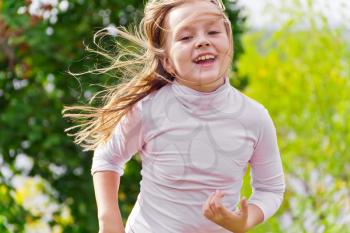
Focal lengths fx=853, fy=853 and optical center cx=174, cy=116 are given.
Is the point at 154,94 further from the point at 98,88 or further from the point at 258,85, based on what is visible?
the point at 258,85

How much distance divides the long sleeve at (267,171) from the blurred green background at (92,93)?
55 centimetres

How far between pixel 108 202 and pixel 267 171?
448 mm

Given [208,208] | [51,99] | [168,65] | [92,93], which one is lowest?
[51,99]

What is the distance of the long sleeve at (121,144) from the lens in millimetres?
2320

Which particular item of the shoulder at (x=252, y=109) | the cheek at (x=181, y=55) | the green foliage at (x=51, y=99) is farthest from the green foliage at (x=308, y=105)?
the cheek at (x=181, y=55)

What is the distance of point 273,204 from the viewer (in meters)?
2.37

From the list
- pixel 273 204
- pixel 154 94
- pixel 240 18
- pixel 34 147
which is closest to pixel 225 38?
pixel 154 94

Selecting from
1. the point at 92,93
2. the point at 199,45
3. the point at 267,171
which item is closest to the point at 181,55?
the point at 199,45

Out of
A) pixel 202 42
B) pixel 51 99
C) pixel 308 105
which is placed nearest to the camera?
pixel 202 42

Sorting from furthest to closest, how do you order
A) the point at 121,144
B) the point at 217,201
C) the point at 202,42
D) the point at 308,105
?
the point at 308,105
the point at 121,144
the point at 202,42
the point at 217,201

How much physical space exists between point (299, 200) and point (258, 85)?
110cm

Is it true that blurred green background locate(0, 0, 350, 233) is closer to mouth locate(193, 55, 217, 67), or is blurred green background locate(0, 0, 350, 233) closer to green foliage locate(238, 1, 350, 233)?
green foliage locate(238, 1, 350, 233)

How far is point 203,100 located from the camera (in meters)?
2.25

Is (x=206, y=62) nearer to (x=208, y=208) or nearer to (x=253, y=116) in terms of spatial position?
(x=253, y=116)
